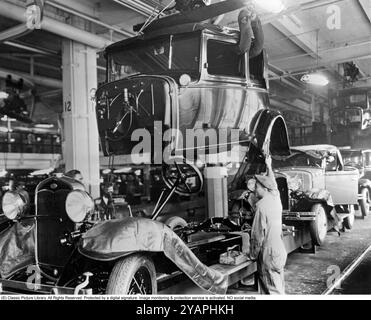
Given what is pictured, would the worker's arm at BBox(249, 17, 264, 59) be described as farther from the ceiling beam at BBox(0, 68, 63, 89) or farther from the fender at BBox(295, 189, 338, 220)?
the ceiling beam at BBox(0, 68, 63, 89)

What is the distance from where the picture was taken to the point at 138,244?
237cm

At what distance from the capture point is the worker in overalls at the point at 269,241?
9.98 feet

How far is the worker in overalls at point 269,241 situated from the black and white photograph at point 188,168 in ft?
0.03

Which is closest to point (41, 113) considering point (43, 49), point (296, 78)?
point (43, 49)

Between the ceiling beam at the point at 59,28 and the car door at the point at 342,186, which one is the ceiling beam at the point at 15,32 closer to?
the ceiling beam at the point at 59,28

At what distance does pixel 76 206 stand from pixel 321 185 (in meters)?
4.92

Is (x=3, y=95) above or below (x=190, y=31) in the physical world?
above

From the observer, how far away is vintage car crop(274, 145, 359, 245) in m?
5.63

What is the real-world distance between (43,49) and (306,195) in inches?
218

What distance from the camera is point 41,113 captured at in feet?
49.0

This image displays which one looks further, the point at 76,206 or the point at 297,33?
the point at 297,33

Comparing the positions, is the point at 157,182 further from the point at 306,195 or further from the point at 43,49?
the point at 306,195

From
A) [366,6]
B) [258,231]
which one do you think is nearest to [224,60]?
[258,231]

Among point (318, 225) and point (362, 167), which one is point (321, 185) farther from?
point (362, 167)
